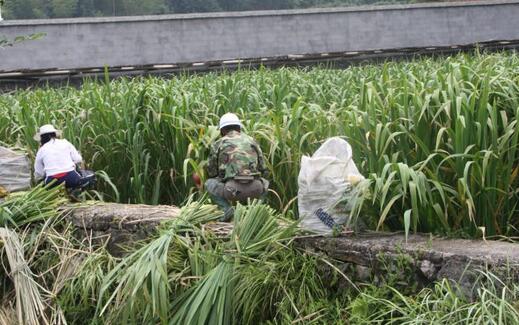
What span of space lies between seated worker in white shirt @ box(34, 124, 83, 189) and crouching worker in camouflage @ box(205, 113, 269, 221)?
2072mm

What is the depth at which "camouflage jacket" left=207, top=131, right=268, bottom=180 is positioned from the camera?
21.4 ft

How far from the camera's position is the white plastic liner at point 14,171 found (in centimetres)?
847

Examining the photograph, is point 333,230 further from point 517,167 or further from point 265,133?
point 265,133

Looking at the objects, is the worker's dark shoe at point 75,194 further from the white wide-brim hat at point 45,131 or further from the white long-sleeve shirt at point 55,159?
the white wide-brim hat at point 45,131

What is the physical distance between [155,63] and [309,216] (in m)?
18.0

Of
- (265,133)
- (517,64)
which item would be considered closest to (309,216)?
(265,133)

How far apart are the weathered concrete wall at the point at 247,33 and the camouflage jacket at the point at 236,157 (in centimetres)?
1483

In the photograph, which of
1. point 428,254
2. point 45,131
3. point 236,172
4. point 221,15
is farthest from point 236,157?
point 221,15

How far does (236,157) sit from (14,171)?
9.42 feet

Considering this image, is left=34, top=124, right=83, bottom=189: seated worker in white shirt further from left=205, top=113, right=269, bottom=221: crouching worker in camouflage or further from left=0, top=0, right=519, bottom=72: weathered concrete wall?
left=0, top=0, right=519, bottom=72: weathered concrete wall

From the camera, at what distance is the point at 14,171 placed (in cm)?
856

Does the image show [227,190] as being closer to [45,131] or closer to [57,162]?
[57,162]

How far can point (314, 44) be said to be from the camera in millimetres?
24859

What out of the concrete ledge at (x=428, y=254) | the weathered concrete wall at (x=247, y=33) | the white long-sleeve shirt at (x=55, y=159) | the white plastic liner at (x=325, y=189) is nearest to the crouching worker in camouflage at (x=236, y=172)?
the white plastic liner at (x=325, y=189)
